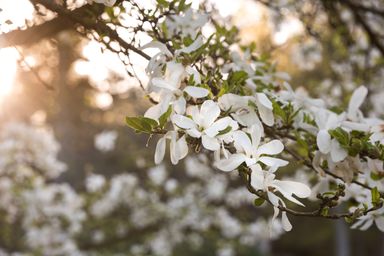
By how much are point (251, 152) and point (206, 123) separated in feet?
0.34

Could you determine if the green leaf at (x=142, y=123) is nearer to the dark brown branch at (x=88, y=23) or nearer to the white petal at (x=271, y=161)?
the white petal at (x=271, y=161)

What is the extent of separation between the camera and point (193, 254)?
9953mm

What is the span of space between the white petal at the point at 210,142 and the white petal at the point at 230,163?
1.1 inches

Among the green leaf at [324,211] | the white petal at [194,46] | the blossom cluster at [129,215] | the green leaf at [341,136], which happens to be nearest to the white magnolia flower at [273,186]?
the green leaf at [324,211]

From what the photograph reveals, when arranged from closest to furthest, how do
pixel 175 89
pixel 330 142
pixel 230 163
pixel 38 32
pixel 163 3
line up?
pixel 230 163, pixel 175 89, pixel 330 142, pixel 163 3, pixel 38 32

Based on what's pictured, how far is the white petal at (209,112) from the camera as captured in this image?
98cm

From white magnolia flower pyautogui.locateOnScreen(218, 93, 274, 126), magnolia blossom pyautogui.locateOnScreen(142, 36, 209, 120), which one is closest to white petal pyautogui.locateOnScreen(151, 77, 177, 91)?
magnolia blossom pyautogui.locateOnScreen(142, 36, 209, 120)

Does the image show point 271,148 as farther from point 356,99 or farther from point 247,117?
point 356,99

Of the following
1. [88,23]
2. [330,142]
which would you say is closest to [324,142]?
[330,142]

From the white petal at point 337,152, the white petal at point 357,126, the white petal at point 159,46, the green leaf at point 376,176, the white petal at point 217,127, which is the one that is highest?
the white petal at point 159,46

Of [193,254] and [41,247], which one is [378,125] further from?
[193,254]

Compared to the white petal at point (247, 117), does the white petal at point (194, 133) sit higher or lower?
higher

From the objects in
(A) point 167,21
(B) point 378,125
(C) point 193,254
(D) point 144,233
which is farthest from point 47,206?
(C) point 193,254

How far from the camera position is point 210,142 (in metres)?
0.95
